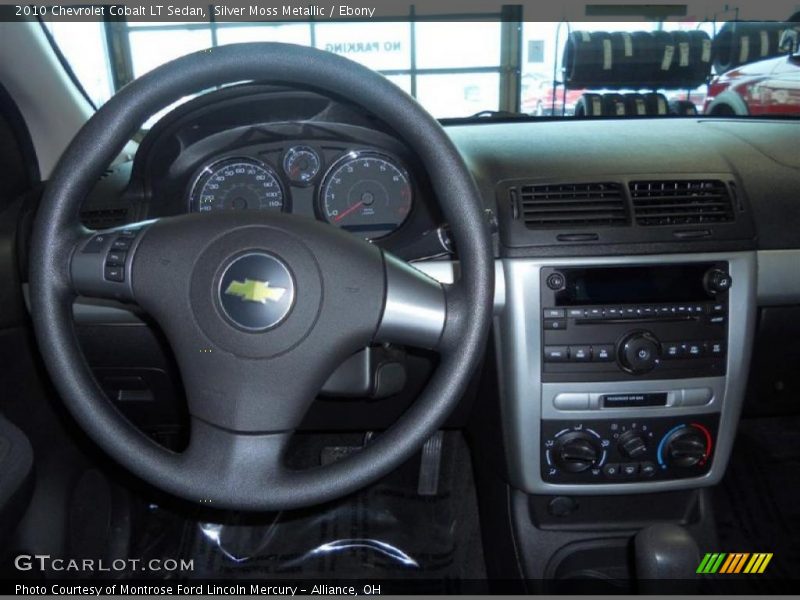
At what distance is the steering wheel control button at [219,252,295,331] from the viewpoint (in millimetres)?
1007

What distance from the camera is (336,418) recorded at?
1.68m

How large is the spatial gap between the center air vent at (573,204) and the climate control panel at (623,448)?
40cm

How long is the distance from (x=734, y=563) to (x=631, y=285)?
0.85 meters

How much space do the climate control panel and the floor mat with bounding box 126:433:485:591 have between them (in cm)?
59

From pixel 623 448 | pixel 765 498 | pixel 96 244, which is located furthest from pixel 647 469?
pixel 96 244

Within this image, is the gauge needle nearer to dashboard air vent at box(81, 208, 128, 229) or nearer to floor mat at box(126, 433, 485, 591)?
dashboard air vent at box(81, 208, 128, 229)

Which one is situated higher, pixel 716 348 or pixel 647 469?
pixel 716 348

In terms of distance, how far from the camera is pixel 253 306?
3.30 ft

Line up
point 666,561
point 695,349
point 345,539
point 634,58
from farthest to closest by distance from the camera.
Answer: point 345,539
point 634,58
point 695,349
point 666,561

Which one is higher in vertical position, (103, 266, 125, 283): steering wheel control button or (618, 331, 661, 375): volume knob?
(103, 266, 125, 283): steering wheel control button

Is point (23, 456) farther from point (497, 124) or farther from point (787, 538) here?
point (787, 538)

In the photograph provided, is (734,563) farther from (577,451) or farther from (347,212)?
(347,212)

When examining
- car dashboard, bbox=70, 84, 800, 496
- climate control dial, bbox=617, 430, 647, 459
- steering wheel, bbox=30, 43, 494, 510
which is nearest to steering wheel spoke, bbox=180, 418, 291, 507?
steering wheel, bbox=30, 43, 494, 510

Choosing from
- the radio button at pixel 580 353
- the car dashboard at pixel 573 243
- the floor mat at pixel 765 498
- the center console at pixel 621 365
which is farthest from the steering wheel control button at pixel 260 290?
the floor mat at pixel 765 498
